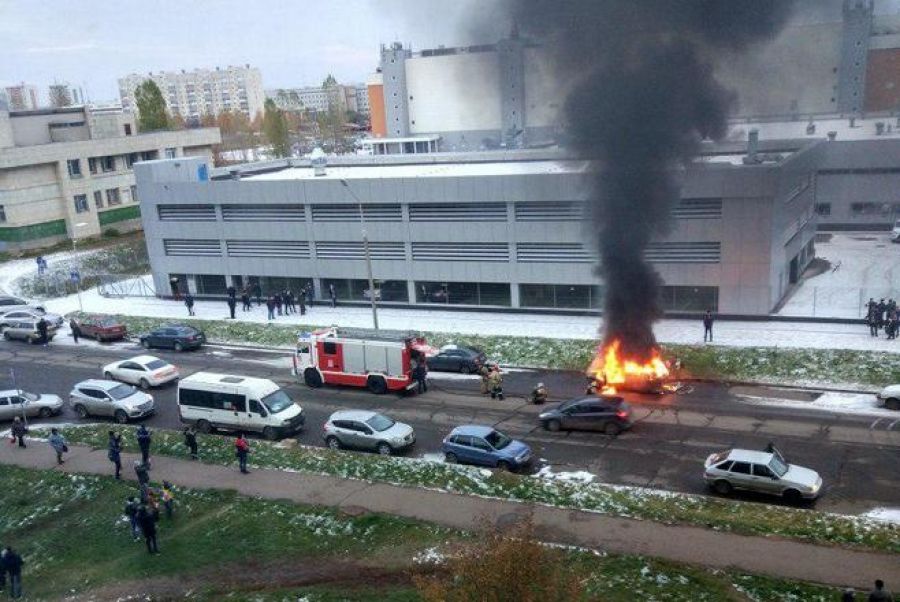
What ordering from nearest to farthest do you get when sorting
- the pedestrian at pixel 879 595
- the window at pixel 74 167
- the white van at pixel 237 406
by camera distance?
the pedestrian at pixel 879 595
the white van at pixel 237 406
the window at pixel 74 167

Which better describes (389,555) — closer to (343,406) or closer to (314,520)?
(314,520)

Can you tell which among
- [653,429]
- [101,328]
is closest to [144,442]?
[653,429]

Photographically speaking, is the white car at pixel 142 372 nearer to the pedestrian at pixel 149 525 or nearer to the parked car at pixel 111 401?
the parked car at pixel 111 401

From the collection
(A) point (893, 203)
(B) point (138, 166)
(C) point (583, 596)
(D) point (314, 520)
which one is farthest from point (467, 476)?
(A) point (893, 203)

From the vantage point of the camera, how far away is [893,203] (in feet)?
172

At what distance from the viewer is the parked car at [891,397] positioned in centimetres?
2409

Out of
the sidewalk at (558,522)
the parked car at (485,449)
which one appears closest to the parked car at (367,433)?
the parked car at (485,449)

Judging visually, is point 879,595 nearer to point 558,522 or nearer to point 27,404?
point 558,522

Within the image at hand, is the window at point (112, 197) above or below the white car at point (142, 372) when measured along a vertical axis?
above

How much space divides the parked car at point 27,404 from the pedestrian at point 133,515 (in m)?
11.4

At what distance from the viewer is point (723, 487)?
1923 cm

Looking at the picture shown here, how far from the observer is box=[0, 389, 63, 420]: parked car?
91.5 feet

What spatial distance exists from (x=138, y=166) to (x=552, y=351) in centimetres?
2900

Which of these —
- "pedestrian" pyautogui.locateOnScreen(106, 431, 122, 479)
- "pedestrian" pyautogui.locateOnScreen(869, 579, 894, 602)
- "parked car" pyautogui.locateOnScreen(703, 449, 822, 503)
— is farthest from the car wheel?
"pedestrian" pyautogui.locateOnScreen(106, 431, 122, 479)
